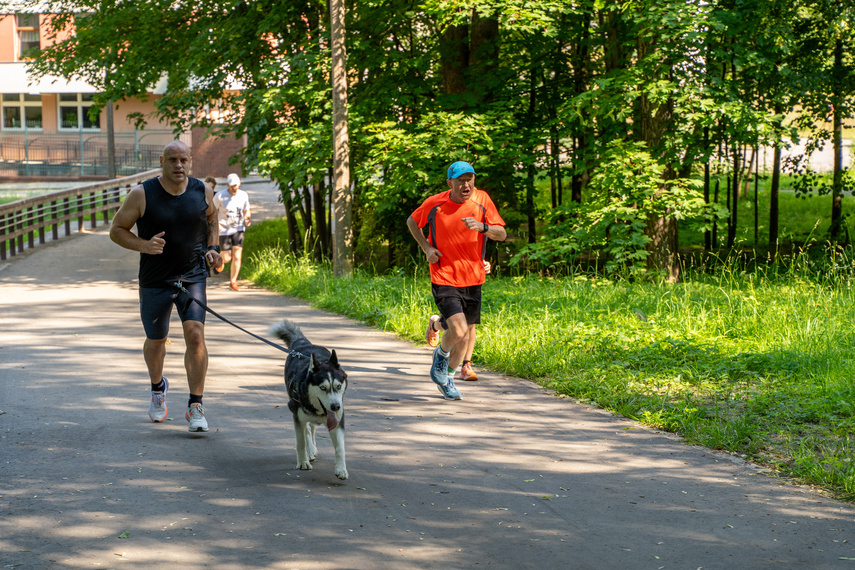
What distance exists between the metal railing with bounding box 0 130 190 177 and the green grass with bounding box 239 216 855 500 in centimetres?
3306

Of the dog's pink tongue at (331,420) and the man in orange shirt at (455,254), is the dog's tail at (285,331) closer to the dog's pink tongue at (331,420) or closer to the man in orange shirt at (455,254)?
the dog's pink tongue at (331,420)

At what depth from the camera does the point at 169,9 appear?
782 inches

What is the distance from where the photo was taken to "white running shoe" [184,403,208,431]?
6785 mm

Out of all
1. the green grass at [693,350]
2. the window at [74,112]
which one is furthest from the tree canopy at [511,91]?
the window at [74,112]

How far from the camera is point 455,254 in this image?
8172 mm

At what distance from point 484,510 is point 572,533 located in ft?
1.94

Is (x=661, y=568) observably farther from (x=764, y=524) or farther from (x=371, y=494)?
(x=371, y=494)

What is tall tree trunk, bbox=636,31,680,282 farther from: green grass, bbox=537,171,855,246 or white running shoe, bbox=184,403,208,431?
white running shoe, bbox=184,403,208,431

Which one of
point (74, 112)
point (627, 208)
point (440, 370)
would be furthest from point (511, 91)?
point (74, 112)

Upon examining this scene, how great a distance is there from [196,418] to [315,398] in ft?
5.20

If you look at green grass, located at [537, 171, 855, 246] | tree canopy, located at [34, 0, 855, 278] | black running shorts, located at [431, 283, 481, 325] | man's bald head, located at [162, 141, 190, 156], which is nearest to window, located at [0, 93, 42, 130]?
tree canopy, located at [34, 0, 855, 278]

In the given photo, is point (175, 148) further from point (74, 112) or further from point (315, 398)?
point (74, 112)

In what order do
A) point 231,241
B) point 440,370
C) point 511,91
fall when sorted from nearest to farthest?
point 440,370, point 231,241, point 511,91

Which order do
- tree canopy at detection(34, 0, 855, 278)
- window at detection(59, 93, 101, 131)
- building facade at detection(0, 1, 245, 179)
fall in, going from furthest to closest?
window at detection(59, 93, 101, 131)
building facade at detection(0, 1, 245, 179)
tree canopy at detection(34, 0, 855, 278)
